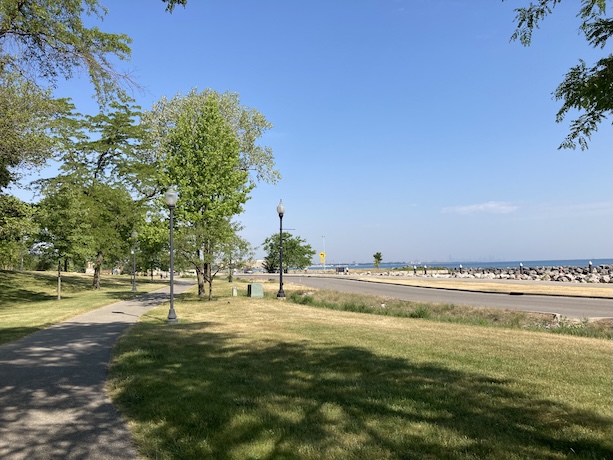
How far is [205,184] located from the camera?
71.4 feet

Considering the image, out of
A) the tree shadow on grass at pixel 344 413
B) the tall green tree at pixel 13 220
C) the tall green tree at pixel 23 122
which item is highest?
the tall green tree at pixel 23 122

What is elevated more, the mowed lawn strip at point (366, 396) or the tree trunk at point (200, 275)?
the tree trunk at point (200, 275)

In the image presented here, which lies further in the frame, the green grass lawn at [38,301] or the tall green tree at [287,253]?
the tall green tree at [287,253]

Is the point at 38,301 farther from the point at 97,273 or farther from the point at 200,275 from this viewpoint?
the point at 97,273

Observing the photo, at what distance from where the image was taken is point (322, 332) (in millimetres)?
11133

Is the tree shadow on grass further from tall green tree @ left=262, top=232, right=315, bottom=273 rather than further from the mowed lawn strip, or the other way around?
tall green tree @ left=262, top=232, right=315, bottom=273

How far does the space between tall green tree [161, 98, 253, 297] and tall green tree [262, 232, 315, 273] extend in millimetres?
55837

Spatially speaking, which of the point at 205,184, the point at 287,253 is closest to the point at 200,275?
the point at 205,184

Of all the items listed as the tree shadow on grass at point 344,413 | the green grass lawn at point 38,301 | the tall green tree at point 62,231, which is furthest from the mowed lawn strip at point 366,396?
the tall green tree at point 62,231

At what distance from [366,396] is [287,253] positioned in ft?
250

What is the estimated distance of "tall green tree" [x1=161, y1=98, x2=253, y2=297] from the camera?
21359 millimetres

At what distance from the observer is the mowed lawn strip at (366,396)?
400 cm

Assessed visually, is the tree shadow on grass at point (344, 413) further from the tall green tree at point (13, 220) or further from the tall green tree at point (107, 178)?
the tall green tree at point (107, 178)

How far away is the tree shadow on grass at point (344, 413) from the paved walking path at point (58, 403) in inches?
13.7
